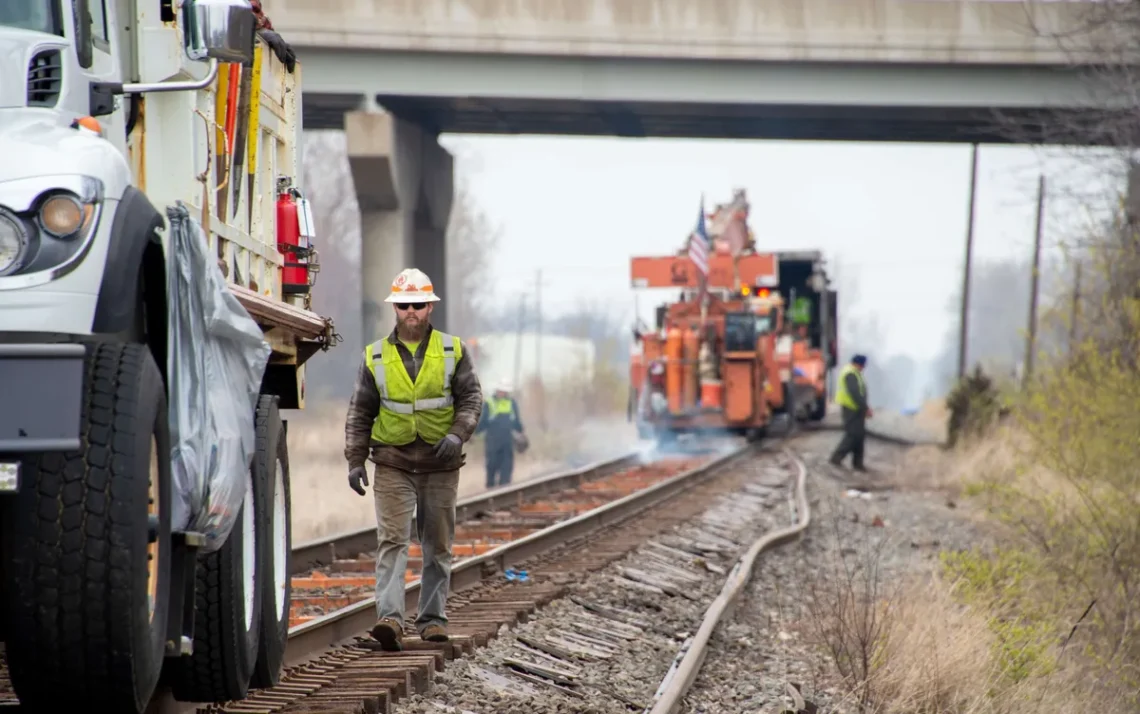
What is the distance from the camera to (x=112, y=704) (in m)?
4.26

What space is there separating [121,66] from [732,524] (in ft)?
38.7

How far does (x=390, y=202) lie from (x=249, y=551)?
22.5 m

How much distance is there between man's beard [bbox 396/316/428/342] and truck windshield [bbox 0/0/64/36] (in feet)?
10.7

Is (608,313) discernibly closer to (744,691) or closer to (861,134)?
(861,134)

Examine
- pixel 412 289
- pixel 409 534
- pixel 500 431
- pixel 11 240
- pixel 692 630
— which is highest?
pixel 11 240

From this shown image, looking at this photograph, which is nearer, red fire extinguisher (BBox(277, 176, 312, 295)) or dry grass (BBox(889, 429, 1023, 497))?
red fire extinguisher (BBox(277, 176, 312, 295))

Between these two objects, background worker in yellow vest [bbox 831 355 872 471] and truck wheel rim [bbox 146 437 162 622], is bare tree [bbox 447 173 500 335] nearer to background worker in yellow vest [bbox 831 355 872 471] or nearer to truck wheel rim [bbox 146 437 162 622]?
background worker in yellow vest [bbox 831 355 872 471]

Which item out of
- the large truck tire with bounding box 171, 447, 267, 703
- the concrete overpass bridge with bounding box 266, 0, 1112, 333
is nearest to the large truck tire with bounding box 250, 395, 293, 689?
the large truck tire with bounding box 171, 447, 267, 703

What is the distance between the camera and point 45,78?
462 cm

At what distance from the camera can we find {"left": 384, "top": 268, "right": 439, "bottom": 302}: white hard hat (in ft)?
25.5

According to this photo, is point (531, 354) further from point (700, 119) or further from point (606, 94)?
point (606, 94)

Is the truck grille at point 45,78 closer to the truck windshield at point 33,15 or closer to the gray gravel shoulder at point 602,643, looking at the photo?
the truck windshield at point 33,15

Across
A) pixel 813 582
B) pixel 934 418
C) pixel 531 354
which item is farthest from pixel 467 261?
pixel 813 582

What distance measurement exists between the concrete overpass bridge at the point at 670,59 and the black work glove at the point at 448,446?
62.0 feet
